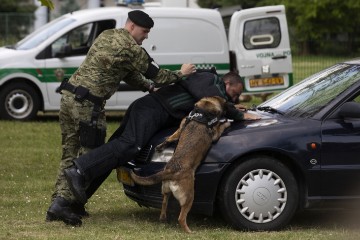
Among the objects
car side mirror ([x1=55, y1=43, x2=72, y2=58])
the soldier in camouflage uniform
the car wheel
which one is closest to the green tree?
car side mirror ([x1=55, y1=43, x2=72, y2=58])

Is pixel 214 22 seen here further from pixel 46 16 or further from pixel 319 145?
pixel 46 16

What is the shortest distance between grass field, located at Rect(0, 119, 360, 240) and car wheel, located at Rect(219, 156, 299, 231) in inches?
4.4

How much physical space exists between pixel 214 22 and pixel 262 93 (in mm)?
1645

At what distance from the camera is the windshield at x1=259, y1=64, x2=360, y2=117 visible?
806cm

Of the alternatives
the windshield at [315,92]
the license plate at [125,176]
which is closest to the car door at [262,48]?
the windshield at [315,92]

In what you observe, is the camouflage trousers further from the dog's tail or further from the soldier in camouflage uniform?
the dog's tail

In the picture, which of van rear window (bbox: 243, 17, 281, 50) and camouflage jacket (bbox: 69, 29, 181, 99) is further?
van rear window (bbox: 243, 17, 281, 50)

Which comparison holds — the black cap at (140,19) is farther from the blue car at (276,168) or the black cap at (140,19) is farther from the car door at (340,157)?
the car door at (340,157)

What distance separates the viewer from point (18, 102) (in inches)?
651

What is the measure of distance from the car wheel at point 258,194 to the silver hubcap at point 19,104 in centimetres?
930

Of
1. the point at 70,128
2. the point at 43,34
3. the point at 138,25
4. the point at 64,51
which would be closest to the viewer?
the point at 138,25

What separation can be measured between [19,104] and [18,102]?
0.13 feet

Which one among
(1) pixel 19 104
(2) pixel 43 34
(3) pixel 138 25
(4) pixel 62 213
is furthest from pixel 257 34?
(4) pixel 62 213

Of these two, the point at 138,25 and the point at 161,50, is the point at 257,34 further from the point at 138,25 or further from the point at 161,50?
the point at 138,25
